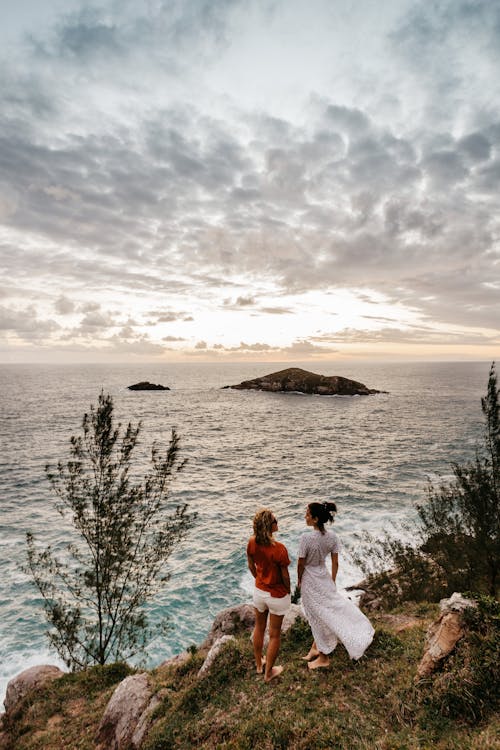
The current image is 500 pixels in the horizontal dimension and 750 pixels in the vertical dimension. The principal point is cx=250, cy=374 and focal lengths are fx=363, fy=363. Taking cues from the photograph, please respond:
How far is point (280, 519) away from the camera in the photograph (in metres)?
40.4

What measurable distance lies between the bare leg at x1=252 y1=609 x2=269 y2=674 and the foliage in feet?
12.2

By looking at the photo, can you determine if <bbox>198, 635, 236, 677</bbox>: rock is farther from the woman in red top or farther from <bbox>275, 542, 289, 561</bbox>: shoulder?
<bbox>275, 542, 289, 561</bbox>: shoulder

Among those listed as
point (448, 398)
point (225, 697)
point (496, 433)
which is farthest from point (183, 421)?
point (448, 398)

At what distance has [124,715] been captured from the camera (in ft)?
37.5

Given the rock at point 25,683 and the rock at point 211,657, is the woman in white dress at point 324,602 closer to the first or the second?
the rock at point 211,657

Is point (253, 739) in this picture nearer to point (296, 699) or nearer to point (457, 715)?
point (296, 699)

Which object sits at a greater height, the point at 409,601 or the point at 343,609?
the point at 343,609

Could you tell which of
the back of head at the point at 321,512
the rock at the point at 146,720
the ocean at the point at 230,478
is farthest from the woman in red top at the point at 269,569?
the ocean at the point at 230,478

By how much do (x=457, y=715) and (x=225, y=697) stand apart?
5640mm

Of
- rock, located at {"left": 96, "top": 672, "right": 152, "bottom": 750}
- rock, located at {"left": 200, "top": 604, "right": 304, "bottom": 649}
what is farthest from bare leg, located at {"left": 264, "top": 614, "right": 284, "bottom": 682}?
rock, located at {"left": 200, "top": 604, "right": 304, "bottom": 649}

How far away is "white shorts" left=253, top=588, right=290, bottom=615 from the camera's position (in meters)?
8.44

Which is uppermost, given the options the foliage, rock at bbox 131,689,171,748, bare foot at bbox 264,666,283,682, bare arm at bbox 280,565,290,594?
bare arm at bbox 280,565,290,594

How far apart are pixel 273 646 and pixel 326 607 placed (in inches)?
66.6

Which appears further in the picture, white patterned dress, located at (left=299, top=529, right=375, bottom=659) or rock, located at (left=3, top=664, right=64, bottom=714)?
rock, located at (left=3, top=664, right=64, bottom=714)
